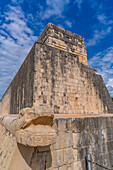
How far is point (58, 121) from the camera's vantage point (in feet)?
9.77

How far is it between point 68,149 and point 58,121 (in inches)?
33.7

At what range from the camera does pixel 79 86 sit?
8070 mm

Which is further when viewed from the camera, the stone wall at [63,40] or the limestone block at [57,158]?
the stone wall at [63,40]

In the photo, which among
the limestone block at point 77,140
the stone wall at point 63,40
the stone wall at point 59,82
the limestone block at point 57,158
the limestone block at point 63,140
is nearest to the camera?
the limestone block at point 57,158

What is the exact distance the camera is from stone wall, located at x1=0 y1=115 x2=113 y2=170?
228 centimetres

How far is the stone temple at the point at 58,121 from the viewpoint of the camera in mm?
2076

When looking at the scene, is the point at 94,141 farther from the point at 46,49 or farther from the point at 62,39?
the point at 62,39

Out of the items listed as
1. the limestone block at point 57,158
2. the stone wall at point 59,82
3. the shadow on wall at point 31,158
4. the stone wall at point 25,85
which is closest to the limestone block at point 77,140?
the limestone block at point 57,158

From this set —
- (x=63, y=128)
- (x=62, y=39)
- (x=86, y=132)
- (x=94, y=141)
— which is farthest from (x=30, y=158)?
(x=62, y=39)

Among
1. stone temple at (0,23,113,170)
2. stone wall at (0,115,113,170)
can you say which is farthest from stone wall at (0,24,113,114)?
stone wall at (0,115,113,170)

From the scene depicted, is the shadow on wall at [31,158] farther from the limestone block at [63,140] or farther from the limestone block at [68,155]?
the limestone block at [68,155]

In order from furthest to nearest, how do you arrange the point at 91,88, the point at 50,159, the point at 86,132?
the point at 91,88 → the point at 86,132 → the point at 50,159

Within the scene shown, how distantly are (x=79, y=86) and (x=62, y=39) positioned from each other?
4.97 meters

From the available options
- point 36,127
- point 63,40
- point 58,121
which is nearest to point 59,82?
point 58,121
